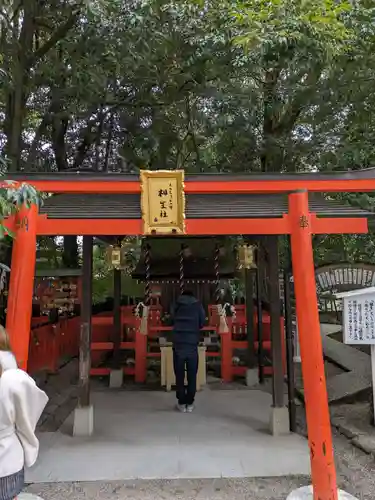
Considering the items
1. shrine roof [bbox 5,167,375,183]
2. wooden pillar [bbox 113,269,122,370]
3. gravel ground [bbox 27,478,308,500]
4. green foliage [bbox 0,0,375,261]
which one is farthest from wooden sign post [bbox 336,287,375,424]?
wooden pillar [bbox 113,269,122,370]

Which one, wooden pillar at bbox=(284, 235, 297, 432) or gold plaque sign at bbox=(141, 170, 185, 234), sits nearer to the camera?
gold plaque sign at bbox=(141, 170, 185, 234)

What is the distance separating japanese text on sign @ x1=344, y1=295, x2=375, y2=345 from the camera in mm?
5441

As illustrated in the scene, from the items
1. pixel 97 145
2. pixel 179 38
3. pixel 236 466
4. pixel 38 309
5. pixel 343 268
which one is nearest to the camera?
pixel 236 466

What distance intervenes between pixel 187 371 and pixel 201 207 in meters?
3.07

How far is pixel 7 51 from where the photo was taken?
710cm

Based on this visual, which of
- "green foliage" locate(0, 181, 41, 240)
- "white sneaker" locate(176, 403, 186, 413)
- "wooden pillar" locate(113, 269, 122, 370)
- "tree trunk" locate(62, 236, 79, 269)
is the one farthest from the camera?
"tree trunk" locate(62, 236, 79, 269)

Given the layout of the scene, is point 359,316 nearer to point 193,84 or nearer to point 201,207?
point 201,207

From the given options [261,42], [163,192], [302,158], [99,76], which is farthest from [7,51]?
[302,158]

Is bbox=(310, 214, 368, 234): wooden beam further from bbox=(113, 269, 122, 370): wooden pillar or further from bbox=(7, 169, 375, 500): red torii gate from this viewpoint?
bbox=(113, 269, 122, 370): wooden pillar

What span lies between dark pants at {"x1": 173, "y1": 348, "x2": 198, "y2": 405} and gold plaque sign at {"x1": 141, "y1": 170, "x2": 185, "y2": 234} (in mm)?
2868

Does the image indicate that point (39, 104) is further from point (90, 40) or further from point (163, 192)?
point (163, 192)

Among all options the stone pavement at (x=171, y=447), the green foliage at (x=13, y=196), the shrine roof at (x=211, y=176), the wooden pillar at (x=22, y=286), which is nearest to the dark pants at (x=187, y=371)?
the stone pavement at (x=171, y=447)

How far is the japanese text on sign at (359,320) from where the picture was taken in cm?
544

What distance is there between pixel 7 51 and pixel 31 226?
468cm
